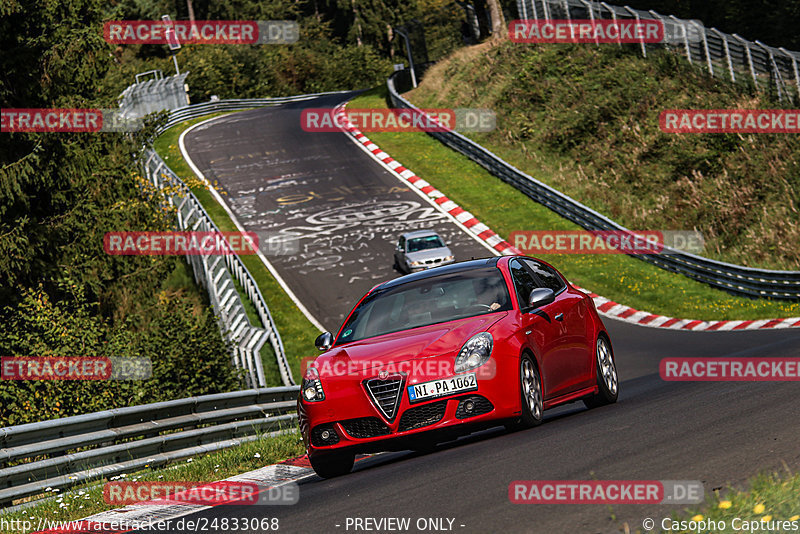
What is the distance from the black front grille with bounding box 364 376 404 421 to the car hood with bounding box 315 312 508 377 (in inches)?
5.7

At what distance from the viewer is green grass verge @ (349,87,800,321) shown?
25406 mm

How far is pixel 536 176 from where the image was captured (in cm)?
3991

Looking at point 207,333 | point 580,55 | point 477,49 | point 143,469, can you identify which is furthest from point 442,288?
point 477,49

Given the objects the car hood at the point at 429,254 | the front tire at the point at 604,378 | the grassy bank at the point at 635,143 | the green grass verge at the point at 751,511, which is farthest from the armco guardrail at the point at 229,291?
the green grass verge at the point at 751,511

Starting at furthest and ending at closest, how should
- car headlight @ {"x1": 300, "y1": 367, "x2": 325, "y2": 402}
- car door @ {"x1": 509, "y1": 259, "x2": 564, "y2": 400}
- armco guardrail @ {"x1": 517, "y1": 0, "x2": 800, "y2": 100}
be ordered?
armco guardrail @ {"x1": 517, "y1": 0, "x2": 800, "y2": 100} → car door @ {"x1": 509, "y1": 259, "x2": 564, "y2": 400} → car headlight @ {"x1": 300, "y1": 367, "x2": 325, "y2": 402}

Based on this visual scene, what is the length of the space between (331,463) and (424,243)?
21451 mm

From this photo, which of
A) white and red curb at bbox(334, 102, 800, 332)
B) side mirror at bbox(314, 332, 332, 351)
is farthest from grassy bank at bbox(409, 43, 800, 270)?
side mirror at bbox(314, 332, 332, 351)

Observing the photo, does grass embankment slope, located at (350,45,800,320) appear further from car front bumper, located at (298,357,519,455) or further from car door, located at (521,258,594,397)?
car front bumper, located at (298,357,519,455)

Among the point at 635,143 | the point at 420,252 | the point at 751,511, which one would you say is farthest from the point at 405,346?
the point at 635,143

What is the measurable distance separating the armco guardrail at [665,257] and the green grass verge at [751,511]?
19817 millimetres

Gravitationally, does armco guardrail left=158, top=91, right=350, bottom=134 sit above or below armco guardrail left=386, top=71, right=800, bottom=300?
above

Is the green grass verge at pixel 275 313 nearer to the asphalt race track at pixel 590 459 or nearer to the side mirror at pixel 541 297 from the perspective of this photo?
the asphalt race track at pixel 590 459

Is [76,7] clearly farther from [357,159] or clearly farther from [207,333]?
[357,159]

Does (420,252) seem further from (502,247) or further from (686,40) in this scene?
Result: (686,40)
